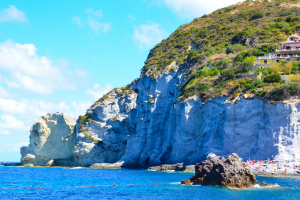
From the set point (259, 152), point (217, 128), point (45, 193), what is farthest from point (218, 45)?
point (45, 193)

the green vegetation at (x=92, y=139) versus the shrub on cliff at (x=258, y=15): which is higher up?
the shrub on cliff at (x=258, y=15)

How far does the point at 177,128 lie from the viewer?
56.0m

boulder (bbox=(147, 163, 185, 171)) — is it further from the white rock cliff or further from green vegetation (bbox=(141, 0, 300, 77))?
green vegetation (bbox=(141, 0, 300, 77))

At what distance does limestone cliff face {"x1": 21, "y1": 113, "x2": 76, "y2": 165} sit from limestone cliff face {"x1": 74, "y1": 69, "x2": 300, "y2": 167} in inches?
239

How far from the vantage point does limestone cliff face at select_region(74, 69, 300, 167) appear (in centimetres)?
4178

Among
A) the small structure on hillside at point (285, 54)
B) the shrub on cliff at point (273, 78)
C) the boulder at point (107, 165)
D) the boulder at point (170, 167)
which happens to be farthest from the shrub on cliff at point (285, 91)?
the boulder at point (107, 165)

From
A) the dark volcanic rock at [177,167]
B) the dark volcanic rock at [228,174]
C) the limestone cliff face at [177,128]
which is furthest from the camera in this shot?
the dark volcanic rock at [177,167]

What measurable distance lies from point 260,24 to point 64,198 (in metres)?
64.6

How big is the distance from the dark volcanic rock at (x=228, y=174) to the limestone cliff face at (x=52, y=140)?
50930 millimetres

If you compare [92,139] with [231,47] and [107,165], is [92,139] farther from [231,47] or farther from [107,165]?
[231,47]

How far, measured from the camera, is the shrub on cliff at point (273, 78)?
154 feet

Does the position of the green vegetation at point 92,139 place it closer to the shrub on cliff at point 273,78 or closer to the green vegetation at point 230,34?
the green vegetation at point 230,34

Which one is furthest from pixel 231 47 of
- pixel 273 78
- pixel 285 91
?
pixel 285 91

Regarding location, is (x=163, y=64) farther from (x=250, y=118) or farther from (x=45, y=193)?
(x=45, y=193)
